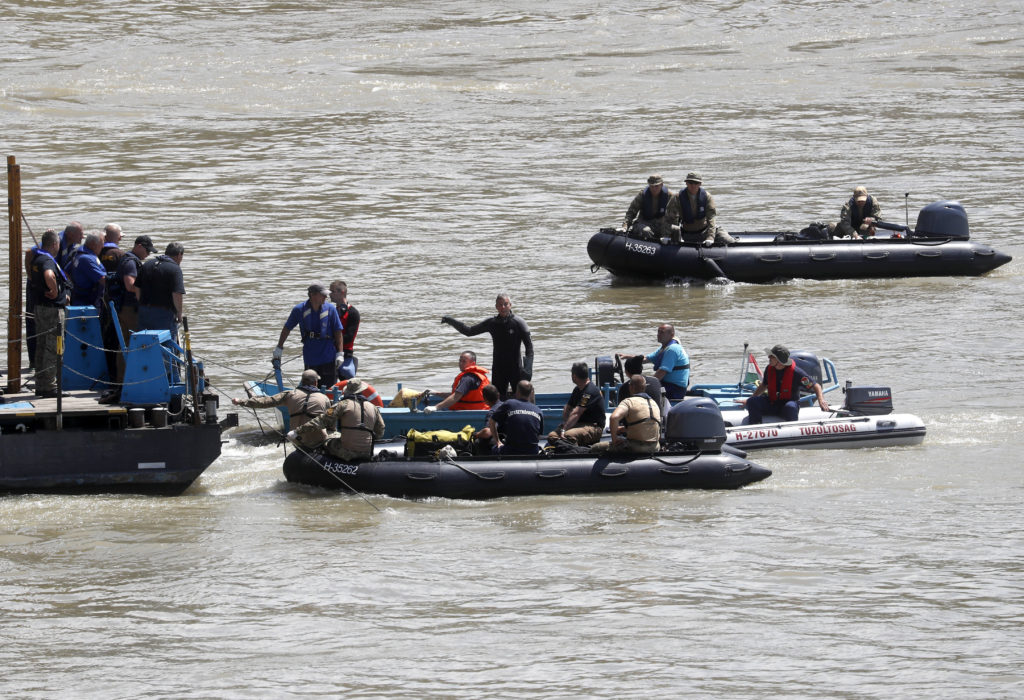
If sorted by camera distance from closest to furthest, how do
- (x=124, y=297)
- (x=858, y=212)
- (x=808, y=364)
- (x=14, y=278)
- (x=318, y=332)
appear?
1. (x=14, y=278)
2. (x=124, y=297)
3. (x=318, y=332)
4. (x=808, y=364)
5. (x=858, y=212)

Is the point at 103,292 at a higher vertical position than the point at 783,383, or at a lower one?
higher

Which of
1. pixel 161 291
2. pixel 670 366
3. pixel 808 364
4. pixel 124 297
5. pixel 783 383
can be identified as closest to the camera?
pixel 161 291

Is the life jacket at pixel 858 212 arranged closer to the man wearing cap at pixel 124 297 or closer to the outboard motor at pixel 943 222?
the outboard motor at pixel 943 222

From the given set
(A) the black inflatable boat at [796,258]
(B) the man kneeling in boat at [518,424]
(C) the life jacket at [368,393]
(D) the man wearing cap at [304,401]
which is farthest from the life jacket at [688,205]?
(D) the man wearing cap at [304,401]

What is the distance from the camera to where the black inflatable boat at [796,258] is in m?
21.0

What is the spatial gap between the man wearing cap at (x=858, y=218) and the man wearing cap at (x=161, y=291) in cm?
1191

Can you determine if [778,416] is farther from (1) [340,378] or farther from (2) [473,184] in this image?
(2) [473,184]

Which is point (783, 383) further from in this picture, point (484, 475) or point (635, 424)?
point (484, 475)

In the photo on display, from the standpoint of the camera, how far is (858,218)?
21672 mm

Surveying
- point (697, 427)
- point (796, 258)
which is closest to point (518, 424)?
point (697, 427)

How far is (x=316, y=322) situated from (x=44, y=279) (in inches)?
98.0

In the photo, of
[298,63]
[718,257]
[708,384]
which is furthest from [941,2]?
[708,384]

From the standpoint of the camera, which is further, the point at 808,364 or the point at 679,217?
the point at 679,217

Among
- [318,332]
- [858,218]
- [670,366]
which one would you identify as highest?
[858,218]
